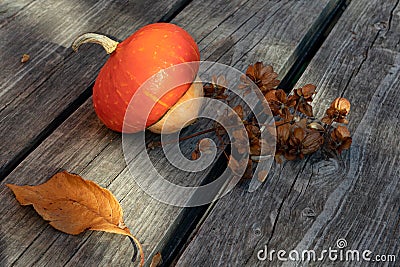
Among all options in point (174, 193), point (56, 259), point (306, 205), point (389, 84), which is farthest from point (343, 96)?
point (56, 259)

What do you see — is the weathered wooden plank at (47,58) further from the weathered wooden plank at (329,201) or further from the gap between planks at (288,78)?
the weathered wooden plank at (329,201)

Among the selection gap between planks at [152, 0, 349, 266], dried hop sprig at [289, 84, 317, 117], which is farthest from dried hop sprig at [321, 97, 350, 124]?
Result: gap between planks at [152, 0, 349, 266]

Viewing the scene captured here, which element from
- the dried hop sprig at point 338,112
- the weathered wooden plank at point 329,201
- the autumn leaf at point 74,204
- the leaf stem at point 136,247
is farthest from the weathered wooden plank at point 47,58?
the dried hop sprig at point 338,112

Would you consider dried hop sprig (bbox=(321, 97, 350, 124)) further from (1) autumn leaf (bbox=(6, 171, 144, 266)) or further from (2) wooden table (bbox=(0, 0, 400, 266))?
(1) autumn leaf (bbox=(6, 171, 144, 266))

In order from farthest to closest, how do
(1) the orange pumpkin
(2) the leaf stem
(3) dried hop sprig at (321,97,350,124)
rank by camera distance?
1. (3) dried hop sprig at (321,97,350,124)
2. (1) the orange pumpkin
3. (2) the leaf stem

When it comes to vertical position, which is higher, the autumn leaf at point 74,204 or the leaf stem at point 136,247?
the autumn leaf at point 74,204

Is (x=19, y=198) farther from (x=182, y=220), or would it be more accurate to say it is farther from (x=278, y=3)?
(x=278, y=3)

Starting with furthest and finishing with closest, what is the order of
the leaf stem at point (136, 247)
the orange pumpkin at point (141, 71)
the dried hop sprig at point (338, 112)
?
the dried hop sprig at point (338, 112), the orange pumpkin at point (141, 71), the leaf stem at point (136, 247)
